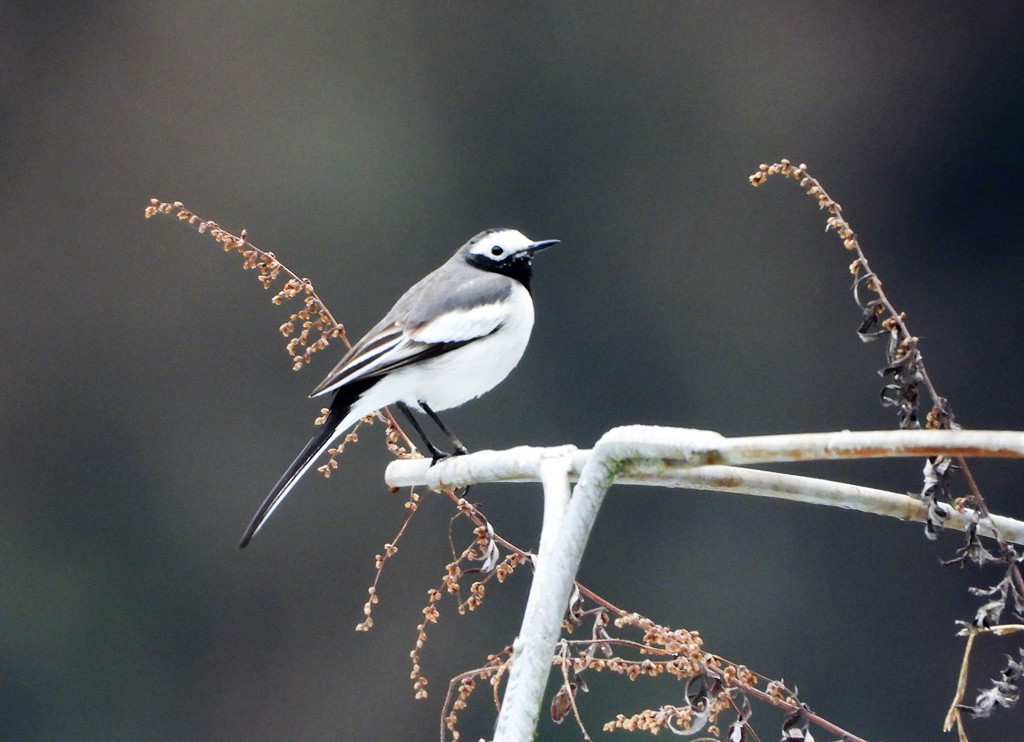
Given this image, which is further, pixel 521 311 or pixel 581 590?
pixel 521 311

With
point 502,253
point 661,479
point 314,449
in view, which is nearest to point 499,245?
point 502,253

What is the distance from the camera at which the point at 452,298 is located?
3.76ft

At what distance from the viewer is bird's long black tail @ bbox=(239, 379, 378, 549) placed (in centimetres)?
87

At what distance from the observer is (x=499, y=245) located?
1232 mm

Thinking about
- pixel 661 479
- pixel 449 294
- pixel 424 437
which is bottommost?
pixel 661 479

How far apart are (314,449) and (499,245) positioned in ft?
1.21

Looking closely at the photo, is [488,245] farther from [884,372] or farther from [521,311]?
[884,372]

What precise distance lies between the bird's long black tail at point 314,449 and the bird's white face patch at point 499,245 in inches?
9.6

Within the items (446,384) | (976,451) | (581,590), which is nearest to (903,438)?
(976,451)

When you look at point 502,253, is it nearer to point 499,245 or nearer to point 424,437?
point 499,245

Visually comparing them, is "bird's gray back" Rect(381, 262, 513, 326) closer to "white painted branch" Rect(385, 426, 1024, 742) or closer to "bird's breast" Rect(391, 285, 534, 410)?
"bird's breast" Rect(391, 285, 534, 410)

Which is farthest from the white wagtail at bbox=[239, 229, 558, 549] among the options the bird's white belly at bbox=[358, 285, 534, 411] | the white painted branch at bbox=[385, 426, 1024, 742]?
the white painted branch at bbox=[385, 426, 1024, 742]

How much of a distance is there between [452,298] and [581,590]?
1.77 feet

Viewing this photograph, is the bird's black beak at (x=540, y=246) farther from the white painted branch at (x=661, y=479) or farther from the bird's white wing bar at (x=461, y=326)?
the white painted branch at (x=661, y=479)
